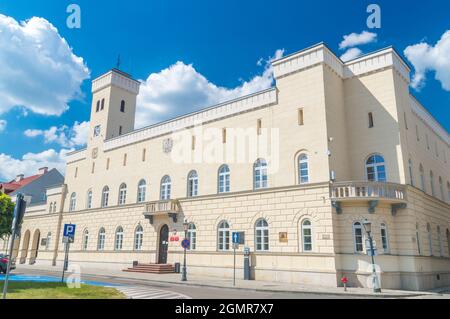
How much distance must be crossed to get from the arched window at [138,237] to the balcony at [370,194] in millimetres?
18177

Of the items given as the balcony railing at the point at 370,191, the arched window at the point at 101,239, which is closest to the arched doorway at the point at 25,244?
the arched window at the point at 101,239

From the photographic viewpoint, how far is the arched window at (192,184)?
3066cm

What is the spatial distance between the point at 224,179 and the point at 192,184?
11.3 ft

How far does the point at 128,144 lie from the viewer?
37.7 m

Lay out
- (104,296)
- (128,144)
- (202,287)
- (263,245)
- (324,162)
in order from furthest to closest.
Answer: (128,144), (263,245), (324,162), (202,287), (104,296)

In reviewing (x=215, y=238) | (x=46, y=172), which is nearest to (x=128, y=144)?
(x=215, y=238)

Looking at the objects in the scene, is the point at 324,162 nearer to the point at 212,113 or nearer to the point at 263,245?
the point at 263,245

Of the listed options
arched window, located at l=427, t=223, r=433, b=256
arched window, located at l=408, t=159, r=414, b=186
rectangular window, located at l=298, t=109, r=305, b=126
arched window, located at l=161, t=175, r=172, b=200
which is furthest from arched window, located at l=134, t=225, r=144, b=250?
arched window, located at l=427, t=223, r=433, b=256

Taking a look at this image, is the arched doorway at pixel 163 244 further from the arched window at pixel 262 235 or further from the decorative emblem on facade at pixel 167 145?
the arched window at pixel 262 235

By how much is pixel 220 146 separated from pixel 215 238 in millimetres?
7089

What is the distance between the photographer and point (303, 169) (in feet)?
80.8

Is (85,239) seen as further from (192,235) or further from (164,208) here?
(192,235)

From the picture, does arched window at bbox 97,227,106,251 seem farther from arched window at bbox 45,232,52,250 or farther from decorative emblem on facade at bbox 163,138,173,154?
decorative emblem on facade at bbox 163,138,173,154

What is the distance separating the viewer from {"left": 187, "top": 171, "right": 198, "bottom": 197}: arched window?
101 feet
